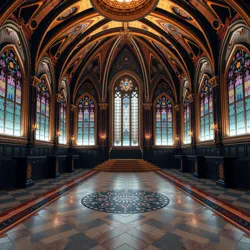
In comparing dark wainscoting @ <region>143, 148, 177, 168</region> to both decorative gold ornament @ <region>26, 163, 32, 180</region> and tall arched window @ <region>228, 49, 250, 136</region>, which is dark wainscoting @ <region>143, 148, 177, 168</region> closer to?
tall arched window @ <region>228, 49, 250, 136</region>

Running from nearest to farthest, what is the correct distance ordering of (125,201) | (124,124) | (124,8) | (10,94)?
(125,201) < (10,94) < (124,8) < (124,124)

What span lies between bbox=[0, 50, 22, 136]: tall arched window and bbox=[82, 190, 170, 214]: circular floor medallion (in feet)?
21.2

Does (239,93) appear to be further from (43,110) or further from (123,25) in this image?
(43,110)

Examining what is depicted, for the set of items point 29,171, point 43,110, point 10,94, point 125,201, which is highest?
point 10,94

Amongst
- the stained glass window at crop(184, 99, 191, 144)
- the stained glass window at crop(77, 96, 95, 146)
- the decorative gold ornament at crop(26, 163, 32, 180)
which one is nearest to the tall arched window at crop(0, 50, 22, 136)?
the decorative gold ornament at crop(26, 163, 32, 180)

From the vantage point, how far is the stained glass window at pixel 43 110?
13.2 meters

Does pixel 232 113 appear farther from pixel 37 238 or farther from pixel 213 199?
pixel 37 238

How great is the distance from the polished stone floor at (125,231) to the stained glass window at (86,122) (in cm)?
1455

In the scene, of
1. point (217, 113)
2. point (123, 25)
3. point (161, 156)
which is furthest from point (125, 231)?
point (123, 25)

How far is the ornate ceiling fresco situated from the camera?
1029cm

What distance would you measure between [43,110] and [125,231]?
12399mm

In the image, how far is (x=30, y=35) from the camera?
11.4 metres

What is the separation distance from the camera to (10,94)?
1011 cm

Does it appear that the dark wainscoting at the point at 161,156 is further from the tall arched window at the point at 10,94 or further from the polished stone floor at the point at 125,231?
the polished stone floor at the point at 125,231
